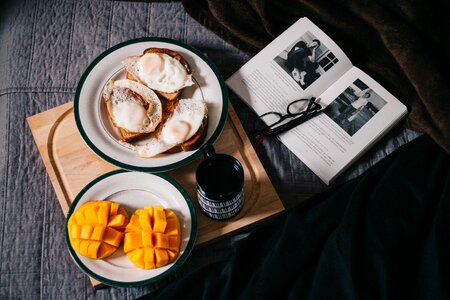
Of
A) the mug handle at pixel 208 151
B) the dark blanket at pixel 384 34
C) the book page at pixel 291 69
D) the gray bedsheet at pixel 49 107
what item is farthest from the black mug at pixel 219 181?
the dark blanket at pixel 384 34

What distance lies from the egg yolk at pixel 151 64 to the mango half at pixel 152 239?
28cm

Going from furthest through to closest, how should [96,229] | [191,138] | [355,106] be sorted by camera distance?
[355,106] < [191,138] < [96,229]

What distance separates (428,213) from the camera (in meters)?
0.98

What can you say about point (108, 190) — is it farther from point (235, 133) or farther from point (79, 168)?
point (235, 133)

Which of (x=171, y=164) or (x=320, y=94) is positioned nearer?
(x=171, y=164)

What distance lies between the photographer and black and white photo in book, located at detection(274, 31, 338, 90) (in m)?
1.16

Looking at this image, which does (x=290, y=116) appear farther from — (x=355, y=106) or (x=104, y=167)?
(x=104, y=167)

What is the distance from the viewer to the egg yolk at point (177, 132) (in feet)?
3.35

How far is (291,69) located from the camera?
3.83 ft

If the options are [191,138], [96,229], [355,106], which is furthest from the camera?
[355,106]

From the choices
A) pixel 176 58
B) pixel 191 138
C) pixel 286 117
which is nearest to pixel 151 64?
pixel 176 58

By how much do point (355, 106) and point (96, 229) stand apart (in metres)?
0.57

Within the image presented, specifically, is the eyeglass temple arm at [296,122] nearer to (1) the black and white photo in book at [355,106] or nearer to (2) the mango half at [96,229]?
(1) the black and white photo in book at [355,106]

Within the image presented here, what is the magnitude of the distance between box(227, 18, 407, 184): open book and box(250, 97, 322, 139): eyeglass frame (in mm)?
12
